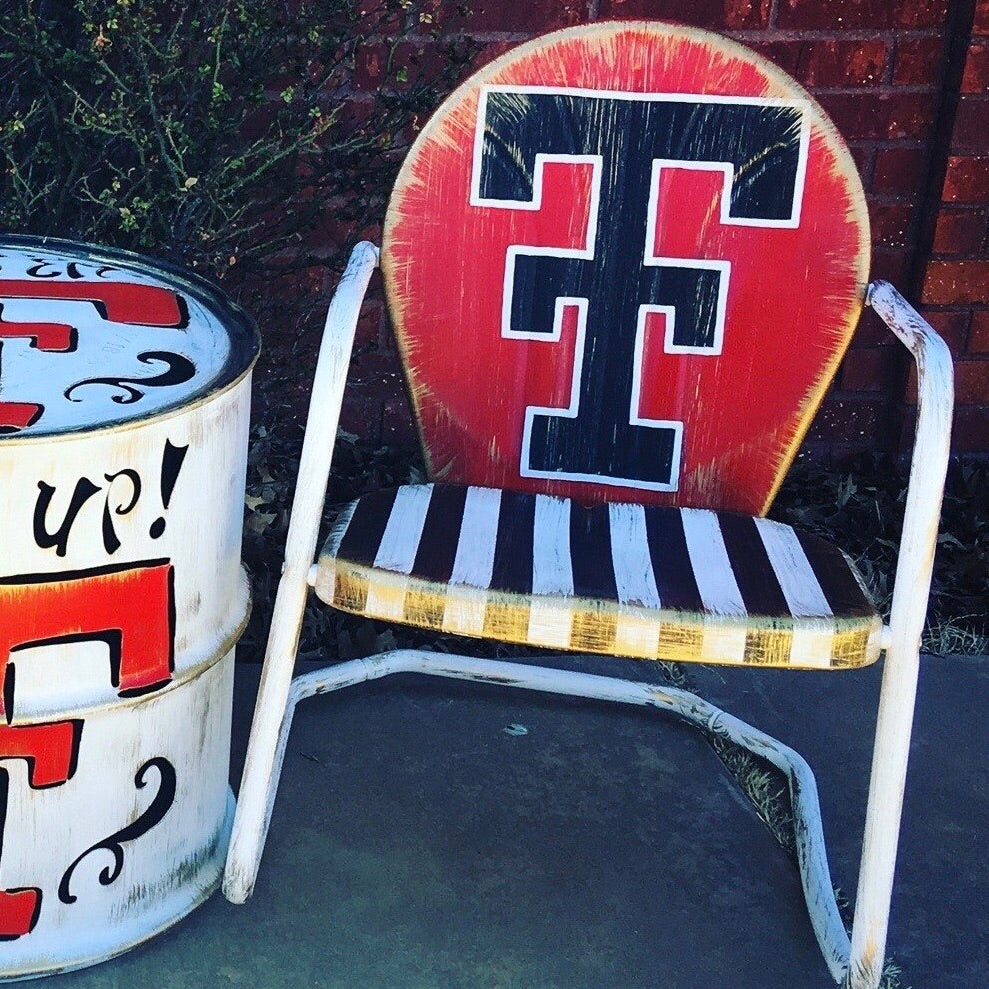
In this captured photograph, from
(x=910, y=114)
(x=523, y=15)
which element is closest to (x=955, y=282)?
(x=910, y=114)

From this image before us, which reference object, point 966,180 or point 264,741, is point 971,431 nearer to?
point 966,180

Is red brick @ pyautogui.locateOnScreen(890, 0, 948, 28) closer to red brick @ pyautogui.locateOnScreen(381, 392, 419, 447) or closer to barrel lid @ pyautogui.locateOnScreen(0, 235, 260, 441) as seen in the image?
red brick @ pyautogui.locateOnScreen(381, 392, 419, 447)

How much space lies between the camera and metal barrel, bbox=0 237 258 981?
128 centimetres

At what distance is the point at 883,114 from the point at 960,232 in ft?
0.84

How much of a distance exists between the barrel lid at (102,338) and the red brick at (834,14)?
1.34 meters

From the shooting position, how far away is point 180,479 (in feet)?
4.42

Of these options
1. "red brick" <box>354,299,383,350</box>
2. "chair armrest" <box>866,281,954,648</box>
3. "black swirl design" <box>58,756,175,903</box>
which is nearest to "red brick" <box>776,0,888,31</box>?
"red brick" <box>354,299,383,350</box>

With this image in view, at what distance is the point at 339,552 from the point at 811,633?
0.47 meters

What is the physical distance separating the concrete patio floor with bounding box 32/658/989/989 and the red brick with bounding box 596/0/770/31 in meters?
1.13

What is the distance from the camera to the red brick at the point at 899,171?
2.56 metres

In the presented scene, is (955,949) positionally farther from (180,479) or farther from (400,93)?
(400,93)

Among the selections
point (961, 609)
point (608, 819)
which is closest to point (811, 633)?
point (608, 819)

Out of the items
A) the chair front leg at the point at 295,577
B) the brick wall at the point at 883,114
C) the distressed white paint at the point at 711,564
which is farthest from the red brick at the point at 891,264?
the chair front leg at the point at 295,577

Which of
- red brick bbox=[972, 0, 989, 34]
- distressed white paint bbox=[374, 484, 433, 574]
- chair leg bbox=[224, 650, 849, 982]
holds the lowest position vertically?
chair leg bbox=[224, 650, 849, 982]
